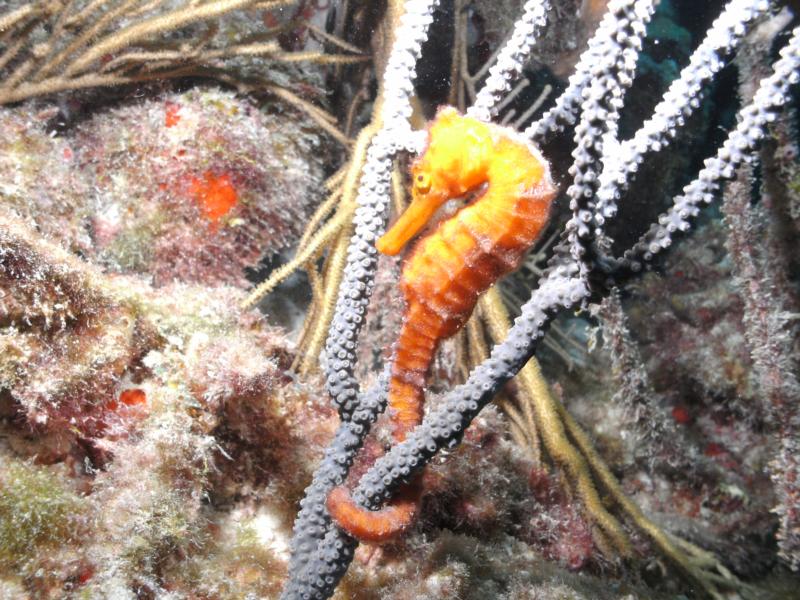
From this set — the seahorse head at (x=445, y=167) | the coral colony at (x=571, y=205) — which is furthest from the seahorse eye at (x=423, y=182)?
the coral colony at (x=571, y=205)

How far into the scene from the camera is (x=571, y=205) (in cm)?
170

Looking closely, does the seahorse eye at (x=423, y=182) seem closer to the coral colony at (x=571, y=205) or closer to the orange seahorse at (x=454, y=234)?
the orange seahorse at (x=454, y=234)

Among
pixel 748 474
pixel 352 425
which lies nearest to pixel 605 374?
pixel 748 474

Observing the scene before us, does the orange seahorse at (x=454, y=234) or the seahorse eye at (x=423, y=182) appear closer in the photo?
the orange seahorse at (x=454, y=234)

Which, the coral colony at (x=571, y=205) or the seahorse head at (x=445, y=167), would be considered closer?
the coral colony at (x=571, y=205)

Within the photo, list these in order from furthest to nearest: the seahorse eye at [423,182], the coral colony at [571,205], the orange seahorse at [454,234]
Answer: the seahorse eye at [423,182] < the orange seahorse at [454,234] < the coral colony at [571,205]

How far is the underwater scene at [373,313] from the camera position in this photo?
186 centimetres

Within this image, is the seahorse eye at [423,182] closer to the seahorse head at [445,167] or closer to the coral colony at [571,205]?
the seahorse head at [445,167]

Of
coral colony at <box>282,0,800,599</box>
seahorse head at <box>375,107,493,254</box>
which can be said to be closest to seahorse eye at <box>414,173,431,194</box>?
seahorse head at <box>375,107,493,254</box>

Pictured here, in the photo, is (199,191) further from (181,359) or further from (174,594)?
(174,594)

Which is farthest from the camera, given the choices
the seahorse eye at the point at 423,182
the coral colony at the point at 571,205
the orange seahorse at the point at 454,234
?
the seahorse eye at the point at 423,182

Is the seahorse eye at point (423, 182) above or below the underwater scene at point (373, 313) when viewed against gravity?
above

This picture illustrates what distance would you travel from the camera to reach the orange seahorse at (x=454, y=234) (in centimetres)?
179

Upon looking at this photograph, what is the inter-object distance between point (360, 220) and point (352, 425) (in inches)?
32.3
